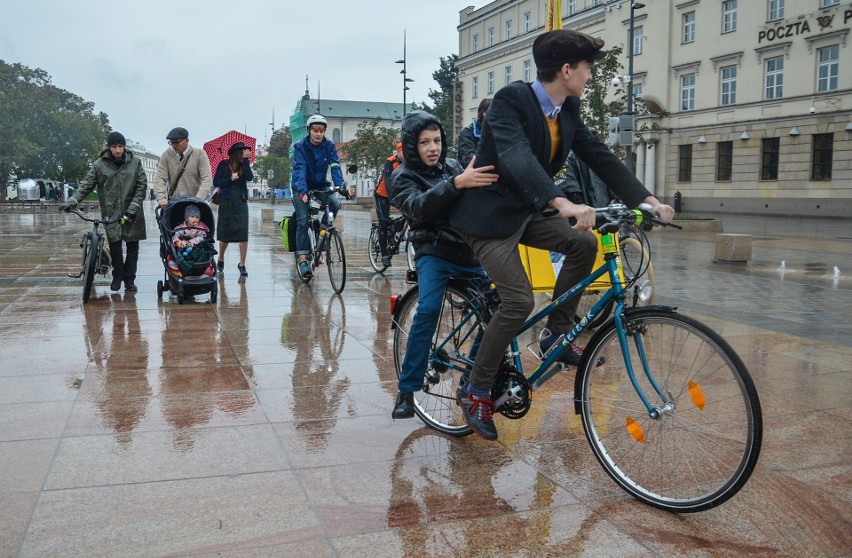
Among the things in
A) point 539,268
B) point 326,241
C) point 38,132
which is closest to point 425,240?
point 539,268

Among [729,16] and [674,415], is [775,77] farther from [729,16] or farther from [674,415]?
[674,415]

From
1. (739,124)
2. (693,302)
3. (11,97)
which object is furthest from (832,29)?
(11,97)

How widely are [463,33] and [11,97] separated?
3567 cm

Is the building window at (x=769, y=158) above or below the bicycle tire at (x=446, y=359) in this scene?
above

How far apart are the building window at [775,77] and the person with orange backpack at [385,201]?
31.6m

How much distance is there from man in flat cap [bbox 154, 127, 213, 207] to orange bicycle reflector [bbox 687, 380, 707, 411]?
26.1 ft

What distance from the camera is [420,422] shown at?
459 centimetres

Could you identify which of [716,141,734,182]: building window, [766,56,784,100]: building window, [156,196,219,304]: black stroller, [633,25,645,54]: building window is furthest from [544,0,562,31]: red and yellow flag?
[633,25,645,54]: building window

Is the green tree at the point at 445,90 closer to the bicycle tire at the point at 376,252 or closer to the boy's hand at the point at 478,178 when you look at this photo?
the bicycle tire at the point at 376,252

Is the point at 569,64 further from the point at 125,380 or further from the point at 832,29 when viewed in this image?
the point at 832,29

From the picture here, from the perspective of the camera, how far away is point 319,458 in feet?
12.9

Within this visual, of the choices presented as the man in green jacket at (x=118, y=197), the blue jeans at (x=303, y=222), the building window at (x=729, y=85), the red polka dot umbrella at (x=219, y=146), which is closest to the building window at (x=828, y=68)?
the building window at (x=729, y=85)

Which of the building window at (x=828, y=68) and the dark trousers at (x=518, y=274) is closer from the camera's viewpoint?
the dark trousers at (x=518, y=274)

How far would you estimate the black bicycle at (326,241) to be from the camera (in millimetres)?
9828
